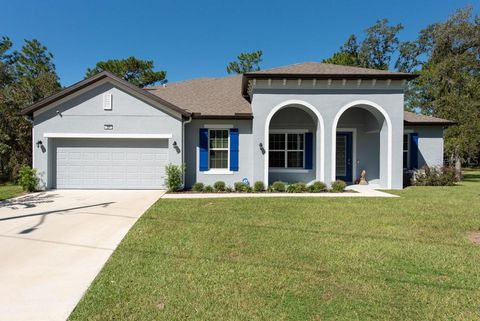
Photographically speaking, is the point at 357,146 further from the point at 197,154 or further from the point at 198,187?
the point at 198,187

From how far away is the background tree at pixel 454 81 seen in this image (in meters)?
19.8

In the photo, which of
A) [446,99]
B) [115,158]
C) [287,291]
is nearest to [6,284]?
[287,291]

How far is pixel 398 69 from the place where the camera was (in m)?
33.2

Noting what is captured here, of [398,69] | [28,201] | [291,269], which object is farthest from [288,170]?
[398,69]

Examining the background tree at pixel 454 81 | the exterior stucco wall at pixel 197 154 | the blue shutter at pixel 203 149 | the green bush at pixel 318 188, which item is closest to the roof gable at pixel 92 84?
the exterior stucco wall at pixel 197 154

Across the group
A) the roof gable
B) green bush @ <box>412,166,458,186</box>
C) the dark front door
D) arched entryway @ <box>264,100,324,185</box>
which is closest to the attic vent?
the roof gable

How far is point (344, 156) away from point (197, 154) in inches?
308

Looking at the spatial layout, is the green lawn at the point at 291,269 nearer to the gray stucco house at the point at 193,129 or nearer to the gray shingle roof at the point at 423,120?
the gray stucco house at the point at 193,129

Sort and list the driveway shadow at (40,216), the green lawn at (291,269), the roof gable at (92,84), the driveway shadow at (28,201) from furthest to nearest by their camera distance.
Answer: the roof gable at (92,84) → the driveway shadow at (28,201) → the driveway shadow at (40,216) → the green lawn at (291,269)

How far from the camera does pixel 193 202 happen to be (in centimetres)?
909

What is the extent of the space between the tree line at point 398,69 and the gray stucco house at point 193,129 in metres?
6.37

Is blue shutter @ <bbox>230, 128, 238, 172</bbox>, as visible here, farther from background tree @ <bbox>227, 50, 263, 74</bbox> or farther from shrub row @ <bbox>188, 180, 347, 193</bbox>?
background tree @ <bbox>227, 50, 263, 74</bbox>

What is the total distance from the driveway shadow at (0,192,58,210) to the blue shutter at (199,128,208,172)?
231 inches

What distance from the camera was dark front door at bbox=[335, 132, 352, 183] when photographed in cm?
1433
